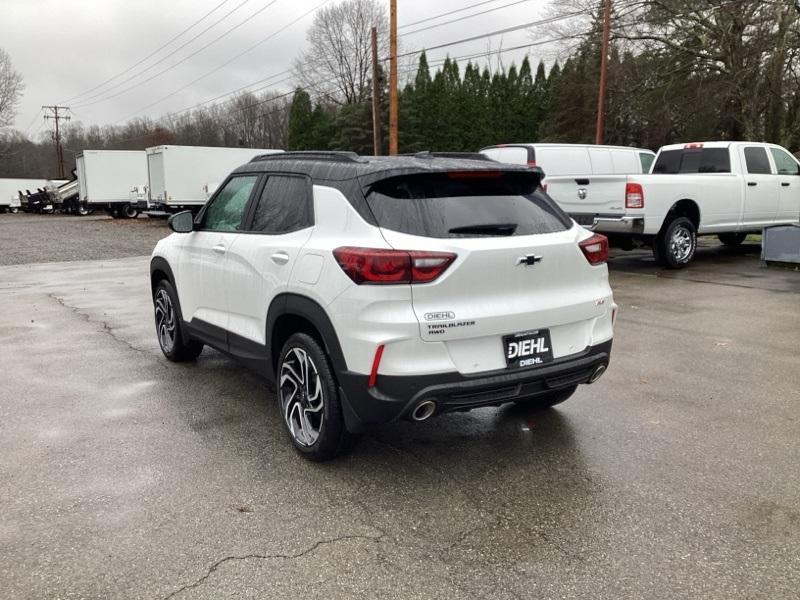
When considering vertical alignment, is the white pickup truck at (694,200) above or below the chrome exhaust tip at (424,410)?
above

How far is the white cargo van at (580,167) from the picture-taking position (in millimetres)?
10855

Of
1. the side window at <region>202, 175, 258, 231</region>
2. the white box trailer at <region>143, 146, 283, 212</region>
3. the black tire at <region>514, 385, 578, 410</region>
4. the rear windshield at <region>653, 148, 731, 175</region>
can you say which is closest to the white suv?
the side window at <region>202, 175, 258, 231</region>

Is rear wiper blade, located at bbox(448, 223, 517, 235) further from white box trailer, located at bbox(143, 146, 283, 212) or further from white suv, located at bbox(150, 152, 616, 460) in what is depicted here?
white box trailer, located at bbox(143, 146, 283, 212)

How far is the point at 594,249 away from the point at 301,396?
6.35ft

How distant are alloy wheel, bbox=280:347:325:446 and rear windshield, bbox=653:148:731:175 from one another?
1036 centimetres

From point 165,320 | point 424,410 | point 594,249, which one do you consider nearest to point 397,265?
point 424,410

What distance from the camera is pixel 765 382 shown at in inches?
211

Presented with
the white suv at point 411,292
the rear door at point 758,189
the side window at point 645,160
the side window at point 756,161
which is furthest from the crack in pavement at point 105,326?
the side window at point 645,160

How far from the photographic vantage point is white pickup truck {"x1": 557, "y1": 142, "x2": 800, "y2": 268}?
10750mm

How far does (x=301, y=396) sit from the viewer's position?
12.7ft

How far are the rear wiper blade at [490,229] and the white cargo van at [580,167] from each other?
22.2ft

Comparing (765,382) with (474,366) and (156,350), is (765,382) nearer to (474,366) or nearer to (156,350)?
(474,366)

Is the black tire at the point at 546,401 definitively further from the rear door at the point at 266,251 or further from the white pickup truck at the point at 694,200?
the white pickup truck at the point at 694,200

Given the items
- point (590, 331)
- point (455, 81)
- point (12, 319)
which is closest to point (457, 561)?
point (590, 331)
